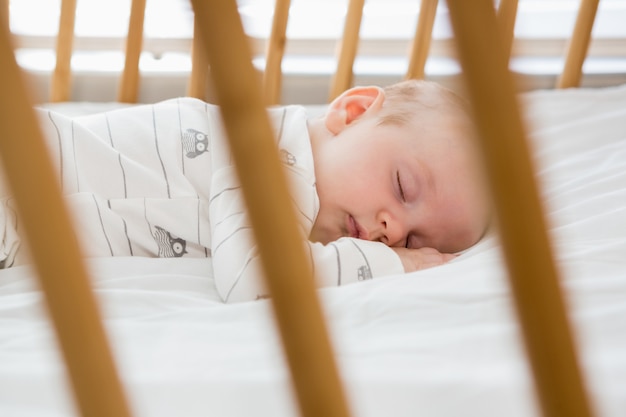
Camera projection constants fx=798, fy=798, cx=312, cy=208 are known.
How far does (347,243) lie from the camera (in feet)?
2.86

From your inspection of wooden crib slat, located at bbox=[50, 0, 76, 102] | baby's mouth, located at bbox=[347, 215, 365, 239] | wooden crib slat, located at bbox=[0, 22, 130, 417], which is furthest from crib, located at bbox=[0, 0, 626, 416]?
wooden crib slat, located at bbox=[50, 0, 76, 102]

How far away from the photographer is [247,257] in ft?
2.64

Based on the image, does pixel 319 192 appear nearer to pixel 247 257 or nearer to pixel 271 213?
pixel 247 257

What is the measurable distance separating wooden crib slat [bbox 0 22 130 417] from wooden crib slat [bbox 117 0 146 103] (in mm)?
1056

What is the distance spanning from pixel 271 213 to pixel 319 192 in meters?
0.66

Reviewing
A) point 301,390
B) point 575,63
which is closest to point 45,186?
point 301,390

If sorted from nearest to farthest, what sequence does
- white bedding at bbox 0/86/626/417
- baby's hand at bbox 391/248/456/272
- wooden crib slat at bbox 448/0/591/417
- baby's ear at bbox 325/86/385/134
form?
wooden crib slat at bbox 448/0/591/417
white bedding at bbox 0/86/626/417
baby's hand at bbox 391/248/456/272
baby's ear at bbox 325/86/385/134

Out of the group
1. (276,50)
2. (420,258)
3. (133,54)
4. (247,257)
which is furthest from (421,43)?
(247,257)

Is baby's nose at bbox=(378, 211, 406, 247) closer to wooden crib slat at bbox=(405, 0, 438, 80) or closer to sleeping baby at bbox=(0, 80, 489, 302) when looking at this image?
sleeping baby at bbox=(0, 80, 489, 302)

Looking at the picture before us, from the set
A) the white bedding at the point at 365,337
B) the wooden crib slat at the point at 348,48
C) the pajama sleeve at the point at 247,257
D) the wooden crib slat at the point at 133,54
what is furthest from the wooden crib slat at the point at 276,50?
the white bedding at the point at 365,337

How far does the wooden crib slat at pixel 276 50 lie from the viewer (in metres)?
1.31

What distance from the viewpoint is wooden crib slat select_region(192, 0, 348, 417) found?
30 centimetres

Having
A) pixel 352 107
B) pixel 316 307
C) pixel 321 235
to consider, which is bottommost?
pixel 321 235

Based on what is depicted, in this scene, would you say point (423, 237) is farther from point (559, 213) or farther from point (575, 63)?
point (575, 63)
